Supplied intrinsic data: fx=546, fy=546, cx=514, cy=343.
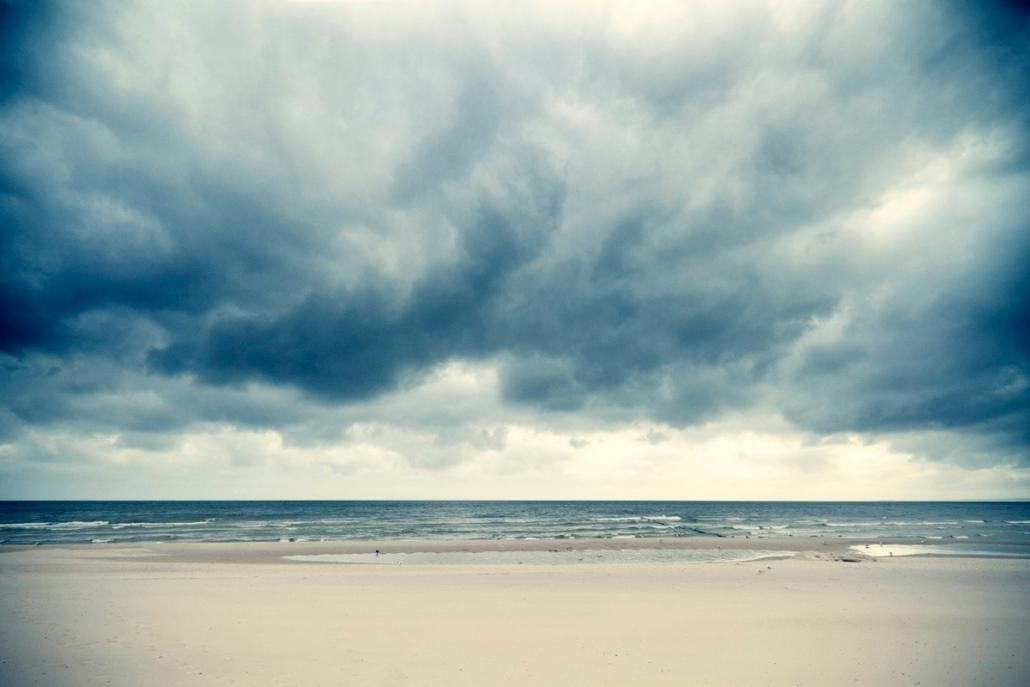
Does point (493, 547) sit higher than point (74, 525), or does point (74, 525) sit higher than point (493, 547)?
point (74, 525)

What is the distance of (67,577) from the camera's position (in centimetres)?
2597

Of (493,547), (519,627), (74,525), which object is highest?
(519,627)

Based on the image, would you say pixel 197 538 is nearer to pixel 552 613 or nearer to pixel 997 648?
pixel 552 613

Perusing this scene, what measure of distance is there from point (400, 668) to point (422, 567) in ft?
65.5

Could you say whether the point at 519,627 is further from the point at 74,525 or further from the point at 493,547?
the point at 74,525

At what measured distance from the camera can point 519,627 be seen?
607 inches

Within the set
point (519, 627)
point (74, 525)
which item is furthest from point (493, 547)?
point (74, 525)

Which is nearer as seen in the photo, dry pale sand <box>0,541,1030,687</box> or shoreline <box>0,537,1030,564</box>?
dry pale sand <box>0,541,1030,687</box>

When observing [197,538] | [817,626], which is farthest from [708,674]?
[197,538]

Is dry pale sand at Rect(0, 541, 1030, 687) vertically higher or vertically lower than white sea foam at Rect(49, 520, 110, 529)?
higher

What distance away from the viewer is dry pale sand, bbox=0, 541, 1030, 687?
454 inches

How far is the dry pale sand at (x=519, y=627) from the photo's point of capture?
1154cm

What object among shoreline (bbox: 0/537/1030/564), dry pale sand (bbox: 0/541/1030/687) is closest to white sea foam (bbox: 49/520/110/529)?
shoreline (bbox: 0/537/1030/564)

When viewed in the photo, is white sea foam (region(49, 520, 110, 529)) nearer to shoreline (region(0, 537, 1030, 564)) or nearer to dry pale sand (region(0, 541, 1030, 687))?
shoreline (region(0, 537, 1030, 564))
